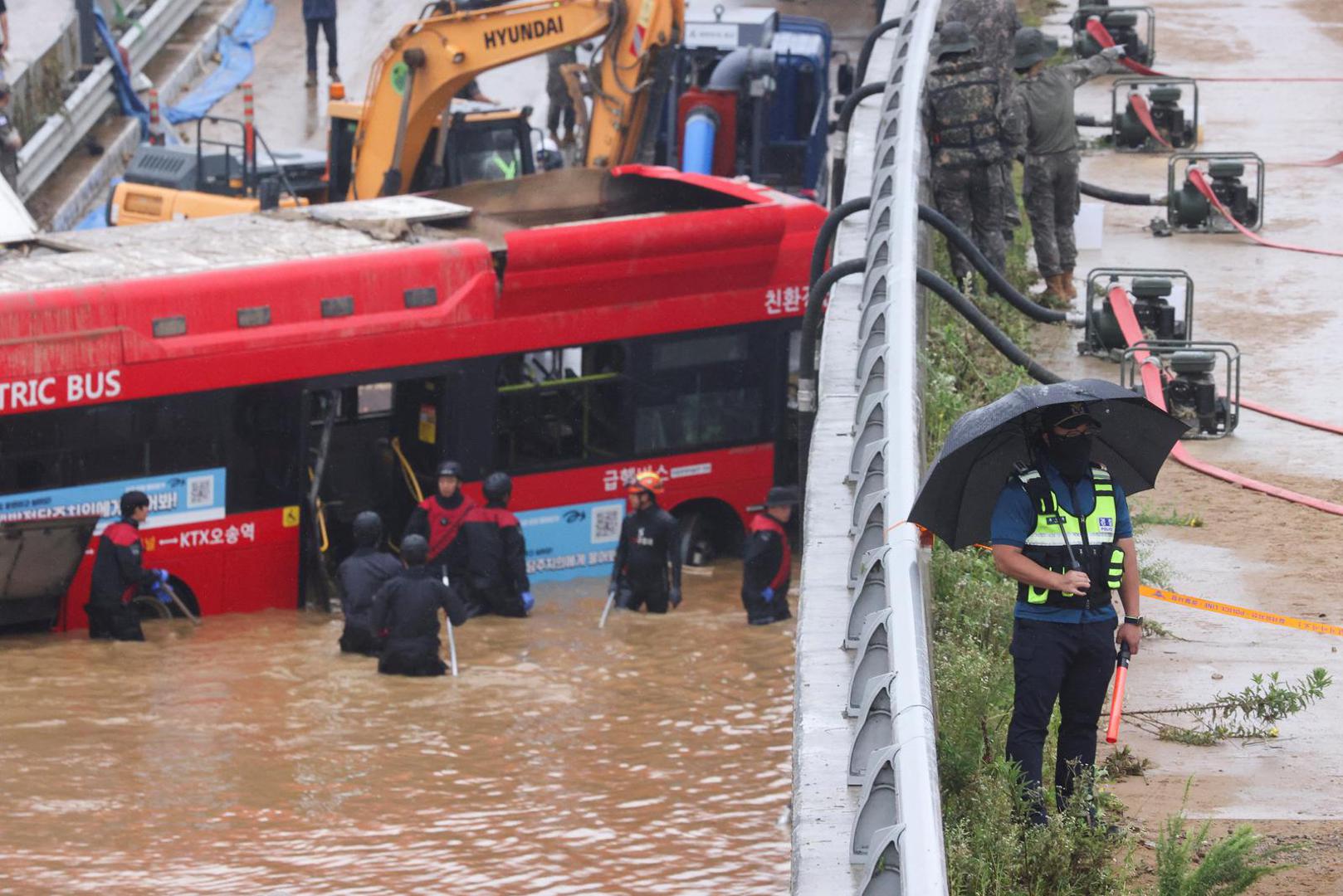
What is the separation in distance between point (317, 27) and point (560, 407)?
17.4m

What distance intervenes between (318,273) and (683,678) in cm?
402

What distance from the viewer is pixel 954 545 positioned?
21.4 ft

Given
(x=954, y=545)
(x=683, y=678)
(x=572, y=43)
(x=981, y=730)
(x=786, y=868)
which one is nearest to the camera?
(x=954, y=545)

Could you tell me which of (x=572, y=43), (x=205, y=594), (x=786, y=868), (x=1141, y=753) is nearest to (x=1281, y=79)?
(x=572, y=43)

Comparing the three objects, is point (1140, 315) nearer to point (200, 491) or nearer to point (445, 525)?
point (445, 525)

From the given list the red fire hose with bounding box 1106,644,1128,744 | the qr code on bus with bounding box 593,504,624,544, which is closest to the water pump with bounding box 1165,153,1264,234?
the qr code on bus with bounding box 593,504,624,544

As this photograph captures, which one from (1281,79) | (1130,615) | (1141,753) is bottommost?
(1141,753)

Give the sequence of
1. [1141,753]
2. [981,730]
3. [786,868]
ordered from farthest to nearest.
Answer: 1. [786,868]
2. [1141,753]
3. [981,730]

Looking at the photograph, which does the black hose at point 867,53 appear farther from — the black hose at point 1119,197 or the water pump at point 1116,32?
the water pump at point 1116,32

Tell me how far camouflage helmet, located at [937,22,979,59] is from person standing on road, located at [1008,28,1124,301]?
26.4 inches

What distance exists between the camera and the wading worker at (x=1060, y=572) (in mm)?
6551

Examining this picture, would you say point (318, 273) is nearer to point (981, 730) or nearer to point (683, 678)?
point (683, 678)

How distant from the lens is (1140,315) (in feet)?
43.5

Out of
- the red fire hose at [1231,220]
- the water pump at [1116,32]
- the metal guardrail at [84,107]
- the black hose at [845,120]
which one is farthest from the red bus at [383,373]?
the metal guardrail at [84,107]
